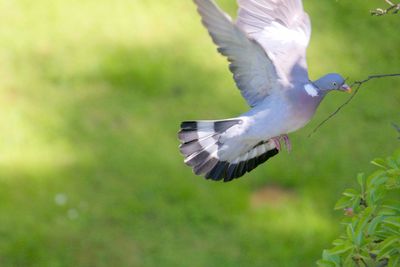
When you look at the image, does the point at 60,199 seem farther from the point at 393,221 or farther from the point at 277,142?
the point at 393,221

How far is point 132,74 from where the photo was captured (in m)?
4.97

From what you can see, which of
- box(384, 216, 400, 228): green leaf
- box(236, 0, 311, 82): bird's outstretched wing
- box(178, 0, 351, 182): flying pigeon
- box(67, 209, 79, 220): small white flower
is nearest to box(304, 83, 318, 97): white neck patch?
box(178, 0, 351, 182): flying pigeon

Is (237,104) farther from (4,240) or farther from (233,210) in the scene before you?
(4,240)

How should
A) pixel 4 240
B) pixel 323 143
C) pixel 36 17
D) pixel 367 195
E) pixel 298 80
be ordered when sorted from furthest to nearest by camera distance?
1. pixel 36 17
2. pixel 323 143
3. pixel 4 240
4. pixel 298 80
5. pixel 367 195

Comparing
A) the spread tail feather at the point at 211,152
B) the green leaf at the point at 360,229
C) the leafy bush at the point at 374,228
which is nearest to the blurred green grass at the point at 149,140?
the spread tail feather at the point at 211,152

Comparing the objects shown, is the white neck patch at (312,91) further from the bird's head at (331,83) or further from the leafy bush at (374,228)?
the leafy bush at (374,228)

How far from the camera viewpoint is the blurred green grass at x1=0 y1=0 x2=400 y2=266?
435 centimetres

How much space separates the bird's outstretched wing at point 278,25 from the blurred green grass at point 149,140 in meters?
1.75

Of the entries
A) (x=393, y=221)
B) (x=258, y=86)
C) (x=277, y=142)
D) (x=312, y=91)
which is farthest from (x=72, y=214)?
(x=393, y=221)

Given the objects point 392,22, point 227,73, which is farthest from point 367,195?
point 392,22

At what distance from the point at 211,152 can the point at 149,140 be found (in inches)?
77.5

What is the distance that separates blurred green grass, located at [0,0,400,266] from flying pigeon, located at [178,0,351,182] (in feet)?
5.00

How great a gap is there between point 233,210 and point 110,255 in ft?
2.05

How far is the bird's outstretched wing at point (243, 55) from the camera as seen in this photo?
232 centimetres
